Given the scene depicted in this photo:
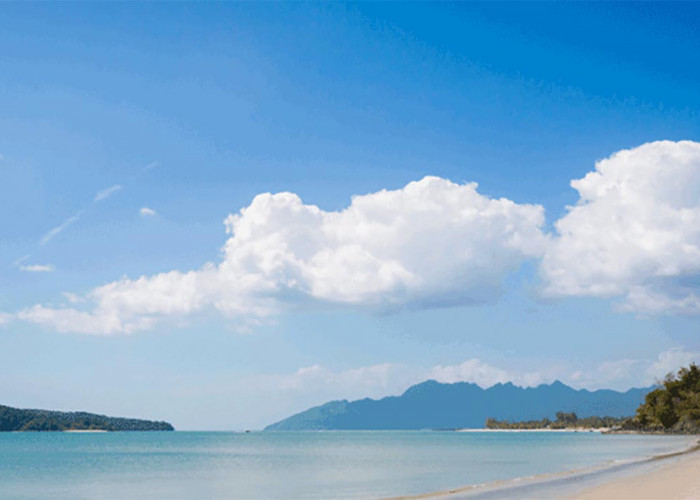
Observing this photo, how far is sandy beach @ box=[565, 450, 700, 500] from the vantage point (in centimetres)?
3225

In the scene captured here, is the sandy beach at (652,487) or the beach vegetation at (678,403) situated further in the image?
the beach vegetation at (678,403)

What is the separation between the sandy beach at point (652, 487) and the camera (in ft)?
106

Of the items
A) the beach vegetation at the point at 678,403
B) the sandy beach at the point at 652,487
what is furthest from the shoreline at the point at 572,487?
the beach vegetation at the point at 678,403

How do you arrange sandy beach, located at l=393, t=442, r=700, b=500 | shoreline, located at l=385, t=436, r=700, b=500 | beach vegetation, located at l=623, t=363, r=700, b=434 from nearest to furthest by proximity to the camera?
sandy beach, located at l=393, t=442, r=700, b=500 → shoreline, located at l=385, t=436, r=700, b=500 → beach vegetation, located at l=623, t=363, r=700, b=434

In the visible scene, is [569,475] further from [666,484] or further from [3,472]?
[3,472]

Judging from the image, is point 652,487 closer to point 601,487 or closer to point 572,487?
point 601,487

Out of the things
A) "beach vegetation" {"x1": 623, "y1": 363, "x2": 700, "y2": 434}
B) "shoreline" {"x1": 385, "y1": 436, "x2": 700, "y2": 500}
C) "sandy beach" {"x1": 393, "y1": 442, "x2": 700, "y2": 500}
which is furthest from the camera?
"beach vegetation" {"x1": 623, "y1": 363, "x2": 700, "y2": 434}

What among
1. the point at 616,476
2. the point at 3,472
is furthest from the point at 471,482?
the point at 3,472

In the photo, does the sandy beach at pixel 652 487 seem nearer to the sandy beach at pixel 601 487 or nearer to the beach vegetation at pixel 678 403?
the sandy beach at pixel 601 487

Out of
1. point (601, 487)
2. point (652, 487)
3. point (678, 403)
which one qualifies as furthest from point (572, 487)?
point (678, 403)

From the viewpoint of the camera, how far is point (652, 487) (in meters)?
36.1

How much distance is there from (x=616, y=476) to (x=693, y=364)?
15866cm

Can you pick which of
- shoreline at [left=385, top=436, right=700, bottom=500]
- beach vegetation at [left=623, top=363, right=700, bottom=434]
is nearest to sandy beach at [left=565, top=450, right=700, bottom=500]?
shoreline at [left=385, top=436, right=700, bottom=500]

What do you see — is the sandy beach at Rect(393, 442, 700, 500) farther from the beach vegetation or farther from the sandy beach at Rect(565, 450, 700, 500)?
Answer: the beach vegetation
